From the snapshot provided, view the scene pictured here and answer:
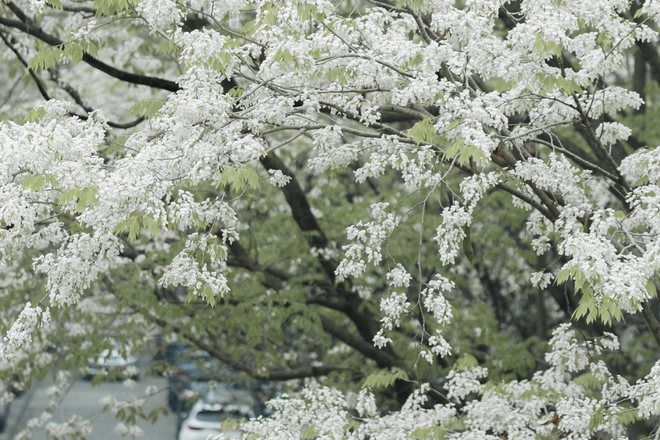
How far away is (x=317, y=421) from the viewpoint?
7531 mm

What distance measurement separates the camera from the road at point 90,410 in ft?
71.7

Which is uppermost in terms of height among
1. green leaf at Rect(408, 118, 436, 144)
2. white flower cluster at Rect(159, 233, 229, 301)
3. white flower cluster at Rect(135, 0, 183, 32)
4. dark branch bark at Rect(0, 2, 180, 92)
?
dark branch bark at Rect(0, 2, 180, 92)

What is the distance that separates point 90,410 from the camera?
953 inches

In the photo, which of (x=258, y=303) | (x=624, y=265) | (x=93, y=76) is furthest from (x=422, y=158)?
(x=93, y=76)

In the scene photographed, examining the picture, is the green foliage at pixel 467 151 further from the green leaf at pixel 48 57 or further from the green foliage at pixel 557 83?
the green leaf at pixel 48 57

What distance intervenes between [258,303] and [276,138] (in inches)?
115

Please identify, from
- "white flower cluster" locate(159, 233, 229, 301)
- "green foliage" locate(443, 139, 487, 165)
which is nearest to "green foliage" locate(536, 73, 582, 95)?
"green foliage" locate(443, 139, 487, 165)

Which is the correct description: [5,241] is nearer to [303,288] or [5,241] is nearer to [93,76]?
[303,288]

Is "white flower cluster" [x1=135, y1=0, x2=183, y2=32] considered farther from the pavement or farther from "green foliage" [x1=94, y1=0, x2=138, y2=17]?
the pavement

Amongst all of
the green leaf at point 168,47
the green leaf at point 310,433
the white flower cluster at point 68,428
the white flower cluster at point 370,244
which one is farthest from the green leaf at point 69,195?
the white flower cluster at point 68,428

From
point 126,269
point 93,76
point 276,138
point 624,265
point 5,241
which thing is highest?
point 93,76

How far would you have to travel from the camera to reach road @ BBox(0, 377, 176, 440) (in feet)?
71.7

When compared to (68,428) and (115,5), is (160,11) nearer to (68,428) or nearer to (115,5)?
(115,5)

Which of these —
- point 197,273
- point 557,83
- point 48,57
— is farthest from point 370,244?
point 48,57
